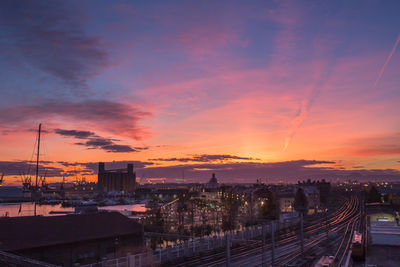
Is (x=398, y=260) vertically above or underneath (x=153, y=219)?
above

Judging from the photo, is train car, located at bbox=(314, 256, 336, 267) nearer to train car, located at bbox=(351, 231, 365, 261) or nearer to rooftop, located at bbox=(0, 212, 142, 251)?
train car, located at bbox=(351, 231, 365, 261)

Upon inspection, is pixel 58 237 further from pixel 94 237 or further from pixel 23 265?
pixel 23 265

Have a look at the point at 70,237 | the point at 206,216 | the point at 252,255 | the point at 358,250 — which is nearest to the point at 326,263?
the point at 358,250

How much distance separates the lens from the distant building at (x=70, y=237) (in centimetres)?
2633

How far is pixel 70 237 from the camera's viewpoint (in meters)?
28.4

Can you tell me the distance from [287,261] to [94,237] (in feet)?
55.0

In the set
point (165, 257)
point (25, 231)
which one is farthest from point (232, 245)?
point (25, 231)

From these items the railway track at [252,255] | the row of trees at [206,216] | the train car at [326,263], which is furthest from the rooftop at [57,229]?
the row of trees at [206,216]

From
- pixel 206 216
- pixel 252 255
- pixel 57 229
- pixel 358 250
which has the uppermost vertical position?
pixel 57 229

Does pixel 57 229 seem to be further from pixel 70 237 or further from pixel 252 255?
pixel 252 255

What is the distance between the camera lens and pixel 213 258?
3006cm

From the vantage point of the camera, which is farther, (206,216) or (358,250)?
(206,216)

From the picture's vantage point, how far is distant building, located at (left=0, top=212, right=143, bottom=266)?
26328 millimetres

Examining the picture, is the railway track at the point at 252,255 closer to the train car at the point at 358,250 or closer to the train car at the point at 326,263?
the train car at the point at 326,263
